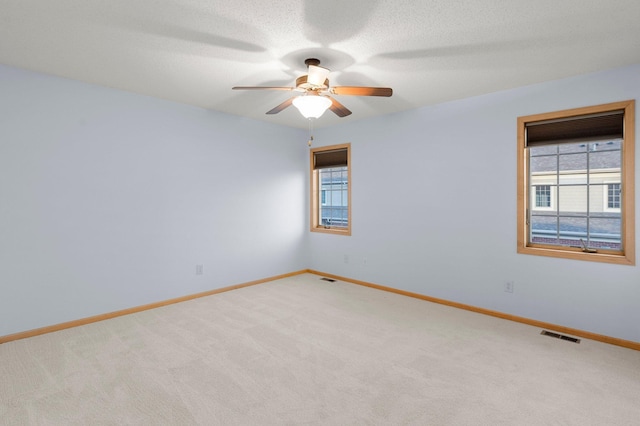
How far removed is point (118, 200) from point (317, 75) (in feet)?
8.67

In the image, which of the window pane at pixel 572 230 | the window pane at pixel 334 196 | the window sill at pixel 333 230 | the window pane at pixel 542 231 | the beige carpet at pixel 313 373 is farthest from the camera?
the window pane at pixel 334 196

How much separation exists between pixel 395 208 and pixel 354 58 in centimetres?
232

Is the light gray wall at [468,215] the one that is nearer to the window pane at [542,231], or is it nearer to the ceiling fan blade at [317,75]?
the window pane at [542,231]

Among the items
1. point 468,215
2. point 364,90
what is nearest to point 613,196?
point 468,215

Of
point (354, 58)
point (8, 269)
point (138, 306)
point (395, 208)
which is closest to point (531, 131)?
point (395, 208)

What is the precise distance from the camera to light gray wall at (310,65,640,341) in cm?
309

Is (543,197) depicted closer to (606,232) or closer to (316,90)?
(606,232)

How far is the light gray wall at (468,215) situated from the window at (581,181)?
9cm

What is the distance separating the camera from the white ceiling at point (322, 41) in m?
2.08

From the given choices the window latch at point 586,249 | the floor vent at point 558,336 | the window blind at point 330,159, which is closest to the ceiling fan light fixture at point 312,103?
the window blind at point 330,159

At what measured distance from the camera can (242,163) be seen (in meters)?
4.84

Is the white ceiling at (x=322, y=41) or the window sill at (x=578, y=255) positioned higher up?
the white ceiling at (x=322, y=41)

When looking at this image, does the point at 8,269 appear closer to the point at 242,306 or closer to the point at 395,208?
the point at 242,306

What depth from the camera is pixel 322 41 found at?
2.48m
